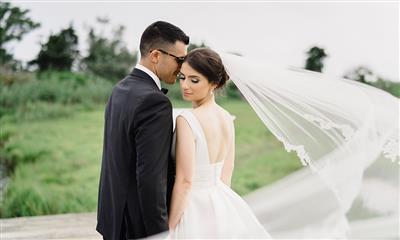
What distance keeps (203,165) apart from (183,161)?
0.16 metres

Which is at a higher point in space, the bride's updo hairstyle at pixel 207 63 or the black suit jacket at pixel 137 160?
the bride's updo hairstyle at pixel 207 63

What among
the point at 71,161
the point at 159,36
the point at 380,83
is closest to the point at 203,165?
the point at 159,36

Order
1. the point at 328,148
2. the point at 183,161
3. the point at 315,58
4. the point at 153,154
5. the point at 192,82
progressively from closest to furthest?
the point at 153,154
the point at 183,161
the point at 192,82
the point at 328,148
the point at 315,58

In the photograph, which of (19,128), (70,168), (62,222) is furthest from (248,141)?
(62,222)

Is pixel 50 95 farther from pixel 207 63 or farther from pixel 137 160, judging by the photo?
pixel 137 160

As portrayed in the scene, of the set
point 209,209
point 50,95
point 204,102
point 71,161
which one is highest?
point 204,102

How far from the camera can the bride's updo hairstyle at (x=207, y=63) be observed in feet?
6.95

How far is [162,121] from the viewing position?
76.6 inches

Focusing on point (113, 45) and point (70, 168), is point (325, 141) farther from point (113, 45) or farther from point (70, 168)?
point (113, 45)

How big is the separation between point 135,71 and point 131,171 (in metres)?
0.42

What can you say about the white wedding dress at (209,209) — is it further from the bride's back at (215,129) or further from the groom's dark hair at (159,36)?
the groom's dark hair at (159,36)

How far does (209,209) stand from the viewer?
86.5 inches

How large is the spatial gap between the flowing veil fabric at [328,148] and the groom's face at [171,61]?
27 centimetres

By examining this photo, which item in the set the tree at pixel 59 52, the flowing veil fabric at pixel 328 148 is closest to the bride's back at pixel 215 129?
the flowing veil fabric at pixel 328 148
